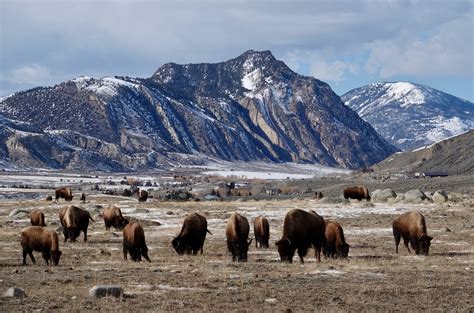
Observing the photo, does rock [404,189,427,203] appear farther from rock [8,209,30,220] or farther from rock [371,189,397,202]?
rock [8,209,30,220]

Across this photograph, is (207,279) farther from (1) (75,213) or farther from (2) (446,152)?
(2) (446,152)

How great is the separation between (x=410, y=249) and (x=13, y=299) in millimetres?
21337

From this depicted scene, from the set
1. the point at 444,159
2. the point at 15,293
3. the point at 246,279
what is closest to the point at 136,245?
the point at 246,279

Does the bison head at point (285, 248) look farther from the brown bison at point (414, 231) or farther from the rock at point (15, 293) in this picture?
the rock at point (15, 293)

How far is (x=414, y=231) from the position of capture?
32.6m

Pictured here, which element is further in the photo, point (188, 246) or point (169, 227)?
point (169, 227)

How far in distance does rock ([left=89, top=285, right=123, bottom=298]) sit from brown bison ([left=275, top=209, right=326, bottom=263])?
395 inches

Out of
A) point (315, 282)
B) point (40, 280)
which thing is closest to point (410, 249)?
point (315, 282)

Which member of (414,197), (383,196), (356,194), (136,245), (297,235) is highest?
(356,194)

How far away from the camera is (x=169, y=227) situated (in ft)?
159

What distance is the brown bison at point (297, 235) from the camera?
93.1 feet

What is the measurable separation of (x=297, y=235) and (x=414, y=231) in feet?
22.7

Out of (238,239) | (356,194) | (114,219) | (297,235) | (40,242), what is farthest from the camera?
(356,194)

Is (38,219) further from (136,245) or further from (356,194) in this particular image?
(356,194)
